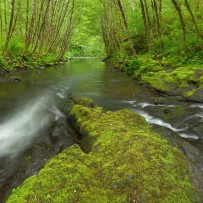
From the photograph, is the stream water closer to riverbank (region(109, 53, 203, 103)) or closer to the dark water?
the dark water

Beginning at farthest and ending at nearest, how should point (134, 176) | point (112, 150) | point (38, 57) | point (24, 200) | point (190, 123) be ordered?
point (38, 57)
point (190, 123)
point (112, 150)
point (134, 176)
point (24, 200)

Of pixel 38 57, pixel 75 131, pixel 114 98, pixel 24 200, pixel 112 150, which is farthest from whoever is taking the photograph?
pixel 38 57

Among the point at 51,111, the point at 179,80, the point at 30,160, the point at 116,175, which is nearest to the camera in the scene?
the point at 116,175

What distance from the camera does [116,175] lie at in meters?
3.28

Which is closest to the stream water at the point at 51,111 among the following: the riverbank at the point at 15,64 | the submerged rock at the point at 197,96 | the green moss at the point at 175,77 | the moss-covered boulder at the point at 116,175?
the submerged rock at the point at 197,96

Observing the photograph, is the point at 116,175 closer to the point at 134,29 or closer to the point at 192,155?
the point at 192,155

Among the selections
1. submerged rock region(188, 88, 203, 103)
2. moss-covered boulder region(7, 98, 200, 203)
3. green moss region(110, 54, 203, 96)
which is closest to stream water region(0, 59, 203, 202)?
submerged rock region(188, 88, 203, 103)

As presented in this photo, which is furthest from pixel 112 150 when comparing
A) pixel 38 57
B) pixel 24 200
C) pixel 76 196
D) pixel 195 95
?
pixel 38 57

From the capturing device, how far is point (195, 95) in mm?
A: 7941

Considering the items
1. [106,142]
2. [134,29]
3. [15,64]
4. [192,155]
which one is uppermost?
[134,29]

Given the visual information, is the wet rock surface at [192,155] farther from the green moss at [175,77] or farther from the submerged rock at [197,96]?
the green moss at [175,77]

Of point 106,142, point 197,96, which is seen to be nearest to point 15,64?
Answer: point 197,96

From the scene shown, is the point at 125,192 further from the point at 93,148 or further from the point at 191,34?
the point at 191,34

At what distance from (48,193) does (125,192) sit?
0.95 meters
